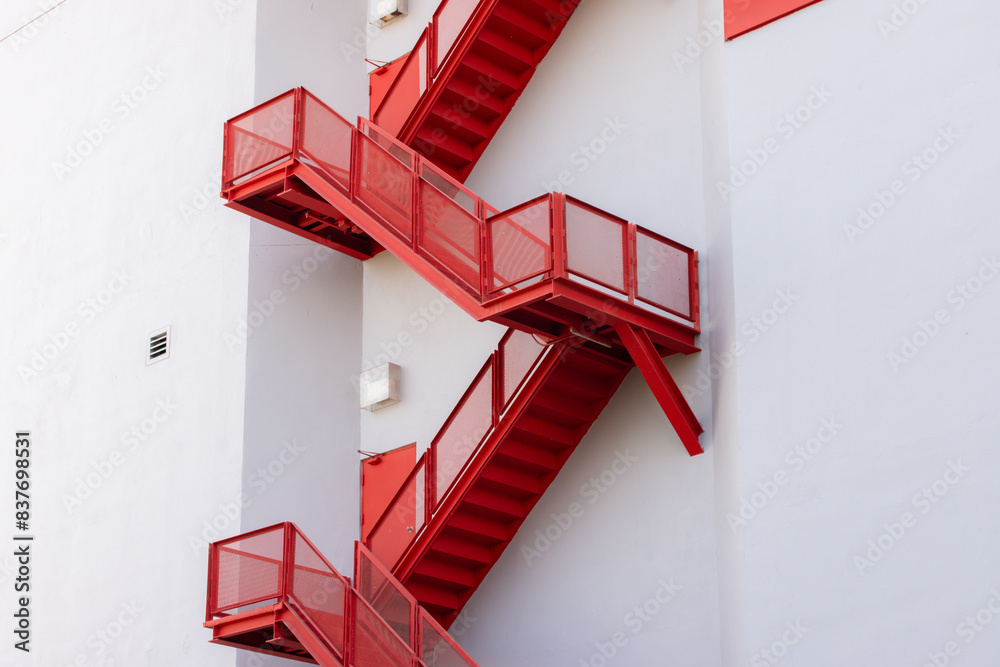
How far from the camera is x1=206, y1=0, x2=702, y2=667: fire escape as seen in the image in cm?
1609

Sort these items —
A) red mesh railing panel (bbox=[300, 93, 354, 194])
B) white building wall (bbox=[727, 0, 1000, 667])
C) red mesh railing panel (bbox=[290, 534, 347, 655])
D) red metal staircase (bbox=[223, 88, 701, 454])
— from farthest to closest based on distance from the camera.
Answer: red mesh railing panel (bbox=[300, 93, 354, 194]), red mesh railing panel (bbox=[290, 534, 347, 655]), red metal staircase (bbox=[223, 88, 701, 454]), white building wall (bbox=[727, 0, 1000, 667])

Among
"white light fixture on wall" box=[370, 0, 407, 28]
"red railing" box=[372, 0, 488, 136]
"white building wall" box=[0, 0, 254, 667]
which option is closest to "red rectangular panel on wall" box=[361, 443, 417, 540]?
"white building wall" box=[0, 0, 254, 667]

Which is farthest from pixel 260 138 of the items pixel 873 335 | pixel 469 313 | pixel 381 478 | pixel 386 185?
pixel 873 335

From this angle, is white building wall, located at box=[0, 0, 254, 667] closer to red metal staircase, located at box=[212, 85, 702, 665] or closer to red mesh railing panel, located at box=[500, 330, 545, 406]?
red metal staircase, located at box=[212, 85, 702, 665]

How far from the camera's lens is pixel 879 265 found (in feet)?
50.1

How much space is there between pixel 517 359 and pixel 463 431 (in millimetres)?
1139

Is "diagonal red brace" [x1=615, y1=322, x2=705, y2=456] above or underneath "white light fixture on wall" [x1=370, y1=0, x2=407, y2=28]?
underneath

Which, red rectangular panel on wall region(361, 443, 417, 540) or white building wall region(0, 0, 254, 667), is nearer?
red rectangular panel on wall region(361, 443, 417, 540)

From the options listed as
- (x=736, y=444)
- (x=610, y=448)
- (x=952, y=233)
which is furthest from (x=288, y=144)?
(x=952, y=233)

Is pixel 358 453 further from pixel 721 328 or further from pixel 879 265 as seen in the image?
pixel 879 265

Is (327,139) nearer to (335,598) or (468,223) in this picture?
(468,223)

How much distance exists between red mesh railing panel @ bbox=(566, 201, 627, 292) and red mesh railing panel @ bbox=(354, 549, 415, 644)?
4375mm

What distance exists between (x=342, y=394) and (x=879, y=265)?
8.88 metres

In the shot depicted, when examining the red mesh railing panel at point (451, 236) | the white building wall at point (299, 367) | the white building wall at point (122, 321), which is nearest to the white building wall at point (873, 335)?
the red mesh railing panel at point (451, 236)
